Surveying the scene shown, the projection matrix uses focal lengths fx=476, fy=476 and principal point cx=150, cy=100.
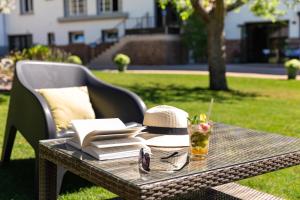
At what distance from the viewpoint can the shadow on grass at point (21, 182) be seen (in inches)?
159

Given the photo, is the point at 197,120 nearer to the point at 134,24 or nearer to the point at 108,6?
the point at 134,24

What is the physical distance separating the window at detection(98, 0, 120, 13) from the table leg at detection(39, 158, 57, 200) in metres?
26.2

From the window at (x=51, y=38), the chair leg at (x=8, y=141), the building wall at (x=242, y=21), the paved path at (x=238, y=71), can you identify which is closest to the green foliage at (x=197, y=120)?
the chair leg at (x=8, y=141)

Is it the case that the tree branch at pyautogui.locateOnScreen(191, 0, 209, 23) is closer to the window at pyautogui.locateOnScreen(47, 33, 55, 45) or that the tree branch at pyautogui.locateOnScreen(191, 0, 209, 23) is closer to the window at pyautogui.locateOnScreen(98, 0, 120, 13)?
the window at pyautogui.locateOnScreen(98, 0, 120, 13)

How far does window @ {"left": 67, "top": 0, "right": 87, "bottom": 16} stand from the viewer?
29.3 m

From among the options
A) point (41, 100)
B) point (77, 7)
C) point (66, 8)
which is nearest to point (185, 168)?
point (41, 100)

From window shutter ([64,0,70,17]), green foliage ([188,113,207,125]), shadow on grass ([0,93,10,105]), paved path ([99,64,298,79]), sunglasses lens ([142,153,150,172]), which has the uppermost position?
window shutter ([64,0,70,17])

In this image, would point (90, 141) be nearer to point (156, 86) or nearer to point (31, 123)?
point (31, 123)

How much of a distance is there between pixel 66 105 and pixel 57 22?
2616 centimetres

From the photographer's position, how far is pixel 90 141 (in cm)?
274

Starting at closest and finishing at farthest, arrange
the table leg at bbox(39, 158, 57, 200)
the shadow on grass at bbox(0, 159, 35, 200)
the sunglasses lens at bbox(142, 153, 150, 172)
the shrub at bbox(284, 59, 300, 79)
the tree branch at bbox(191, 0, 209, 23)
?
the sunglasses lens at bbox(142, 153, 150, 172) → the table leg at bbox(39, 158, 57, 200) → the shadow on grass at bbox(0, 159, 35, 200) → the tree branch at bbox(191, 0, 209, 23) → the shrub at bbox(284, 59, 300, 79)

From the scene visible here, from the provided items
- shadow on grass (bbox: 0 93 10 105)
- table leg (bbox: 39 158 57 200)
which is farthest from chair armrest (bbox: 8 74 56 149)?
shadow on grass (bbox: 0 93 10 105)

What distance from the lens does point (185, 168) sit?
248cm

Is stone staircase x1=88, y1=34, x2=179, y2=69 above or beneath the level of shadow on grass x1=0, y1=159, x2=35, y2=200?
above
